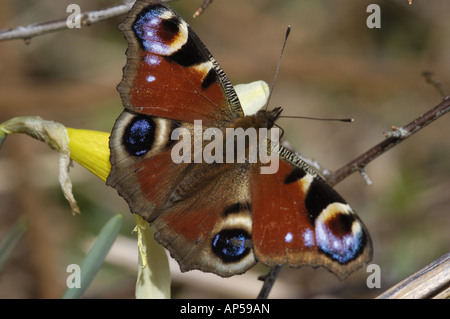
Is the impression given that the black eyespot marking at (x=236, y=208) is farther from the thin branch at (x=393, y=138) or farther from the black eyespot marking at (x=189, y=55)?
the black eyespot marking at (x=189, y=55)

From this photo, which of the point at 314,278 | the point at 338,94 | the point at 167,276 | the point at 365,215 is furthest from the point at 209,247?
the point at 338,94

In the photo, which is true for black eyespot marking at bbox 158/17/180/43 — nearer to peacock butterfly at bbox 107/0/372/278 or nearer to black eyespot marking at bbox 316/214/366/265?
peacock butterfly at bbox 107/0/372/278

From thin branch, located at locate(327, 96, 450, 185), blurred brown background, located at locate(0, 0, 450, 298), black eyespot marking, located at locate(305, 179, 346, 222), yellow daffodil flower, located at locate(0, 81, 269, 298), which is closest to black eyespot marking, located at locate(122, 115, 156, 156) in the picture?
yellow daffodil flower, located at locate(0, 81, 269, 298)

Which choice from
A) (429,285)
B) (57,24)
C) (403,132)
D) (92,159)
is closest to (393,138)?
(403,132)

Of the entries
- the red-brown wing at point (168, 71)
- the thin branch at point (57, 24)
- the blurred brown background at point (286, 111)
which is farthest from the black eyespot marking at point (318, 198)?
the blurred brown background at point (286, 111)
